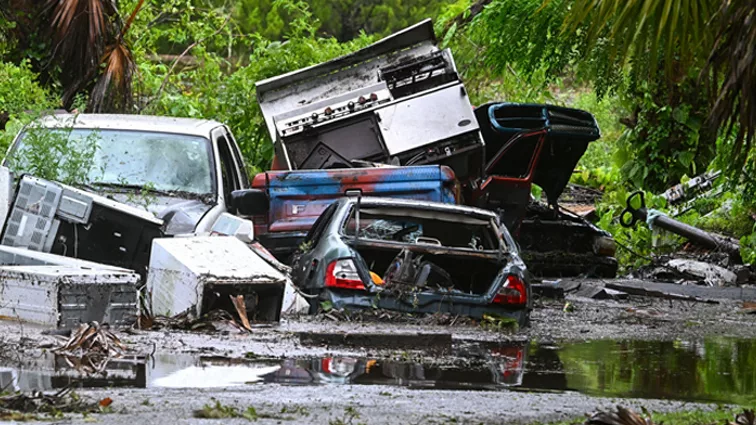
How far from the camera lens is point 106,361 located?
7312 millimetres

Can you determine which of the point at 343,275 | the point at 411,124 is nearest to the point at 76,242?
the point at 343,275

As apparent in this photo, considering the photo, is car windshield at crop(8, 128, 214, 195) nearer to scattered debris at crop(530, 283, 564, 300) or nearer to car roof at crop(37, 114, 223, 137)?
car roof at crop(37, 114, 223, 137)

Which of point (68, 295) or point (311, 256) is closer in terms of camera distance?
point (68, 295)

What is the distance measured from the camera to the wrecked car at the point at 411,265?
10.3m

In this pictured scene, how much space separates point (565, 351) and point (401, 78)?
714cm

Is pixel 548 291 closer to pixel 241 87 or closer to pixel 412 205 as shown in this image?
pixel 412 205

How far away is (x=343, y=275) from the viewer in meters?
10.3

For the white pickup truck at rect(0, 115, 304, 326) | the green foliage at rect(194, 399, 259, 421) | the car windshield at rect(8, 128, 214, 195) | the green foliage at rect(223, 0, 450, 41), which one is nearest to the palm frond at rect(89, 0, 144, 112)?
the white pickup truck at rect(0, 115, 304, 326)

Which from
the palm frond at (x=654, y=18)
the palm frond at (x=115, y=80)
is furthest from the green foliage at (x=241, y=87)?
the palm frond at (x=654, y=18)

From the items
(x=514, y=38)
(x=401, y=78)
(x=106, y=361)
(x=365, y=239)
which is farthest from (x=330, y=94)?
(x=106, y=361)

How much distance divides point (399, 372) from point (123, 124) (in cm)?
543

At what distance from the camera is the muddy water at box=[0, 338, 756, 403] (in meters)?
6.75

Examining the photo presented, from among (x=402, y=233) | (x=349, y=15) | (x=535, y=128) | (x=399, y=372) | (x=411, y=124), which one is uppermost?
(x=349, y=15)

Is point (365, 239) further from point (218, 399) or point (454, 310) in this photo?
point (218, 399)
